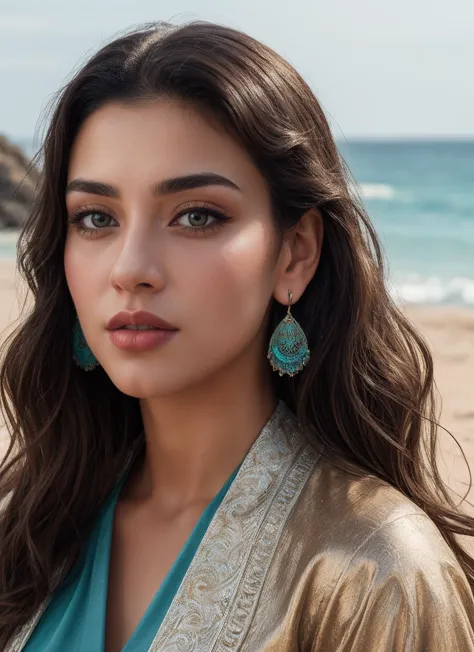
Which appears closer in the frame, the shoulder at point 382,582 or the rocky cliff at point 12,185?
the shoulder at point 382,582

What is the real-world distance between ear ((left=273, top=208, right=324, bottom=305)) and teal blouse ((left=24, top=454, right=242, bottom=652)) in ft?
1.37

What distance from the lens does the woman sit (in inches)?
89.7

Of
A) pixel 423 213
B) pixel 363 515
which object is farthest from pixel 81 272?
pixel 423 213

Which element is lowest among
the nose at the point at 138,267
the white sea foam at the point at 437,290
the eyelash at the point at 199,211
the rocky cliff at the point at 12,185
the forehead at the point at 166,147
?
the rocky cliff at the point at 12,185

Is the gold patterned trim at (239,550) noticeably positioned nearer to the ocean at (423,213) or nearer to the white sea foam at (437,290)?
the ocean at (423,213)

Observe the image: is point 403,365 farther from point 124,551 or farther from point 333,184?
point 124,551

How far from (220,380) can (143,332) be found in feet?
0.91

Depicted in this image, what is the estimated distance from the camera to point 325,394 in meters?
2.60

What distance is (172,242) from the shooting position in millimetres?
2334

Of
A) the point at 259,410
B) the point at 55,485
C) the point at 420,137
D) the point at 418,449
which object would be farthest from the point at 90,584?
the point at 420,137

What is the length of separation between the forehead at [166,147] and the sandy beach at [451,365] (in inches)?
34.2

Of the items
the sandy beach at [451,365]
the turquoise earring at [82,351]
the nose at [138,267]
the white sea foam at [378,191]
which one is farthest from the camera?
the white sea foam at [378,191]

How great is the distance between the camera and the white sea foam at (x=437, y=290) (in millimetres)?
15521

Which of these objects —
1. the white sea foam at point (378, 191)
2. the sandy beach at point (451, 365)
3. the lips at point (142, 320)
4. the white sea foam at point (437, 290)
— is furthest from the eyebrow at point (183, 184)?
the white sea foam at point (378, 191)
